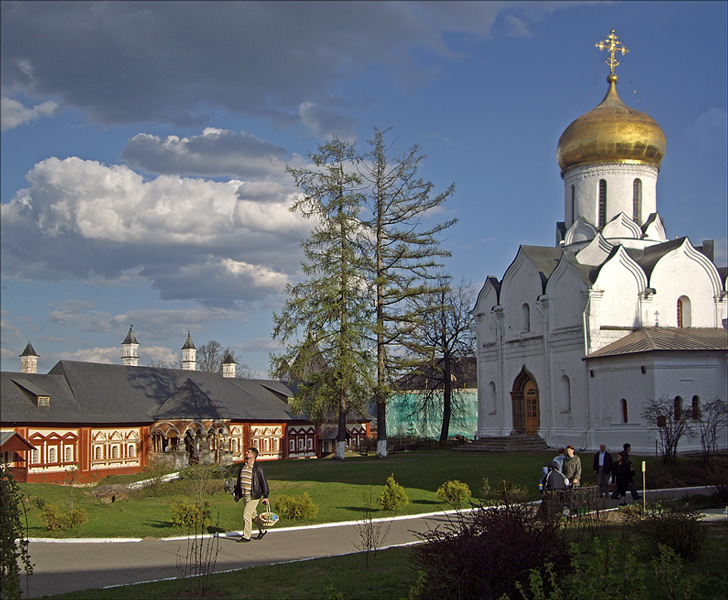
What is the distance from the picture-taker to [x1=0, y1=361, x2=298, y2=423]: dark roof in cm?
3556

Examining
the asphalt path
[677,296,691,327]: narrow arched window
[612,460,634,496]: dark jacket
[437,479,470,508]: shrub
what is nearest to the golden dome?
[677,296,691,327]: narrow arched window

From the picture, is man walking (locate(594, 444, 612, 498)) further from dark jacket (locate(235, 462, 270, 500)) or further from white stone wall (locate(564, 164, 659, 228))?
white stone wall (locate(564, 164, 659, 228))

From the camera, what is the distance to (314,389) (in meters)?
31.9

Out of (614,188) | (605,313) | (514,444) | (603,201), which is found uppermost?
(614,188)

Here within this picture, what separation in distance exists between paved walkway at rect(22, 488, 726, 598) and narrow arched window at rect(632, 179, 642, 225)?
2304cm

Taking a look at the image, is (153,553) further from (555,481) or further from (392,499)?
(555,481)

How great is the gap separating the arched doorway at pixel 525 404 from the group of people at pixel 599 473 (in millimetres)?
14519

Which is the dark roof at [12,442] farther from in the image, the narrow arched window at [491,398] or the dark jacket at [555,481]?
the dark jacket at [555,481]

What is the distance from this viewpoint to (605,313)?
102 ft

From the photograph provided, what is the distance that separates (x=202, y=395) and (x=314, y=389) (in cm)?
1122

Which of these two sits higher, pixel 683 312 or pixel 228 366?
pixel 683 312

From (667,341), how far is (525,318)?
756 centimetres

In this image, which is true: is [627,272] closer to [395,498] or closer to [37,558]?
[395,498]

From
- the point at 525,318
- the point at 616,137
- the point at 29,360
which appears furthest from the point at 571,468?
the point at 29,360
